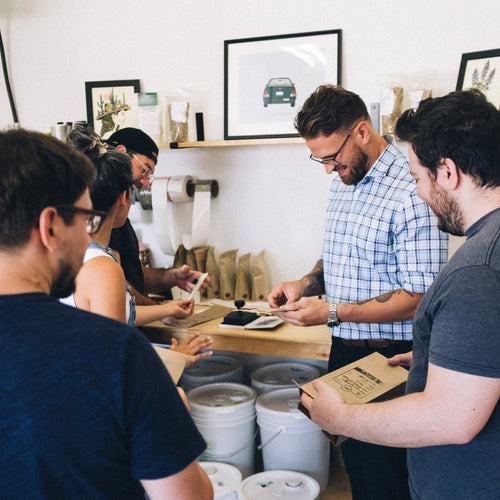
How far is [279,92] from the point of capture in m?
2.87

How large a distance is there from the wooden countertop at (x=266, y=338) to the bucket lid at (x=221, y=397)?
31 cm

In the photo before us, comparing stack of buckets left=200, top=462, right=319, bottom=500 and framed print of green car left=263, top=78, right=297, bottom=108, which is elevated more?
framed print of green car left=263, top=78, right=297, bottom=108

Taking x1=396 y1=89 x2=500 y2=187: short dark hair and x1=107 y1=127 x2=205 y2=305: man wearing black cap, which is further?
x1=107 y1=127 x2=205 y2=305: man wearing black cap

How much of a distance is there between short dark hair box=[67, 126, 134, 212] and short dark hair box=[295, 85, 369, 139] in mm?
759

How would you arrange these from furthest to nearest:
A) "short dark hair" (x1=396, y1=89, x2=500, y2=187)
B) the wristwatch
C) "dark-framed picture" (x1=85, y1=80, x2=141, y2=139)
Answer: "dark-framed picture" (x1=85, y1=80, x2=141, y2=139), the wristwatch, "short dark hair" (x1=396, y1=89, x2=500, y2=187)

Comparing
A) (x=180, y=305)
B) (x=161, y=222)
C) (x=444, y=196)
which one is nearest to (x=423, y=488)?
(x=444, y=196)

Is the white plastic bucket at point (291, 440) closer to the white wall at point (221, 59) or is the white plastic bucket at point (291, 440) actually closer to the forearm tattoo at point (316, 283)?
the forearm tattoo at point (316, 283)

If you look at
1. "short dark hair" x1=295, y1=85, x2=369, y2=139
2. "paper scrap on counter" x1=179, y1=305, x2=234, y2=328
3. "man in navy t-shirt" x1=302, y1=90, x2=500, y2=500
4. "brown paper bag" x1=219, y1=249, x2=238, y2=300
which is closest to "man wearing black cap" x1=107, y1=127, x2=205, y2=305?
"paper scrap on counter" x1=179, y1=305, x2=234, y2=328

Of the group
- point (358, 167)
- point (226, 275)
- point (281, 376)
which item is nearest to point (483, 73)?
point (358, 167)

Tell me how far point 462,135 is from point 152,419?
33.3 inches

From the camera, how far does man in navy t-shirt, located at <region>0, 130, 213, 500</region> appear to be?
2.33ft

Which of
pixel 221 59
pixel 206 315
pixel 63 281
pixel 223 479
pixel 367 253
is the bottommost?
pixel 223 479

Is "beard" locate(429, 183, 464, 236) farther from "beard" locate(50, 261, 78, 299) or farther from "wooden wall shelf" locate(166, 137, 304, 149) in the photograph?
"wooden wall shelf" locate(166, 137, 304, 149)

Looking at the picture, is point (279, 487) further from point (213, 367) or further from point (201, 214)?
point (201, 214)
